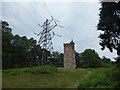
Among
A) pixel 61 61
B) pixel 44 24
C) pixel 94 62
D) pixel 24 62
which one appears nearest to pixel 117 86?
pixel 44 24

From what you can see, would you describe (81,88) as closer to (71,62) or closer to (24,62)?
(24,62)

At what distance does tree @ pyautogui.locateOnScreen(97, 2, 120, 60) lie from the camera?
13.1 m

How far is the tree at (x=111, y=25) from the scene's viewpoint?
13.1m

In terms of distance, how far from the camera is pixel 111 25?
1317 centimetres

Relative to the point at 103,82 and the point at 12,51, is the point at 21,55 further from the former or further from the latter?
the point at 103,82

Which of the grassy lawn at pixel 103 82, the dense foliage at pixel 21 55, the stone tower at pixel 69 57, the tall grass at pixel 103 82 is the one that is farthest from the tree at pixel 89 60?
the tall grass at pixel 103 82

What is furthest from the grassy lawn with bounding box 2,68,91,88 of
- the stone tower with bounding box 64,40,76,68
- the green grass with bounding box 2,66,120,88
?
the stone tower with bounding box 64,40,76,68

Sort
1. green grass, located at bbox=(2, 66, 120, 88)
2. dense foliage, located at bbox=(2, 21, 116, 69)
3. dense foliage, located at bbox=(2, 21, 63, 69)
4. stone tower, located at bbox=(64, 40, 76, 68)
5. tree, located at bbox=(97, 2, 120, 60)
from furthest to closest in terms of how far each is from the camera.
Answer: stone tower, located at bbox=(64, 40, 76, 68) < dense foliage, located at bbox=(2, 21, 116, 69) < dense foliage, located at bbox=(2, 21, 63, 69) < tree, located at bbox=(97, 2, 120, 60) < green grass, located at bbox=(2, 66, 120, 88)

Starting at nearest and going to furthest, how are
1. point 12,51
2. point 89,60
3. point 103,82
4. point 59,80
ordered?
point 103,82 → point 59,80 → point 12,51 → point 89,60

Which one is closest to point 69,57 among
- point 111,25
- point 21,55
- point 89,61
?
point 89,61

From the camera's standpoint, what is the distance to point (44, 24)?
25531 millimetres

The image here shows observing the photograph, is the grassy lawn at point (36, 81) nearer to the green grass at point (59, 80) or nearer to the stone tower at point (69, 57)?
the green grass at point (59, 80)

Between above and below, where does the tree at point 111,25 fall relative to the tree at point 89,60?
above

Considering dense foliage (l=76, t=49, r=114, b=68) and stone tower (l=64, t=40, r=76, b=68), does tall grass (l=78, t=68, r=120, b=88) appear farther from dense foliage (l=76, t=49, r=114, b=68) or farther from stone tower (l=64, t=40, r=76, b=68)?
dense foliage (l=76, t=49, r=114, b=68)
